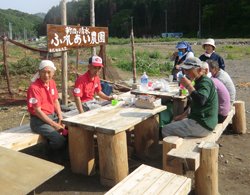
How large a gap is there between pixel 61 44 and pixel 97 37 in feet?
5.77

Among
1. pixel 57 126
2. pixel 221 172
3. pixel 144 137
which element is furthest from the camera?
pixel 144 137

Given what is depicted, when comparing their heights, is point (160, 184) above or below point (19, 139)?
below

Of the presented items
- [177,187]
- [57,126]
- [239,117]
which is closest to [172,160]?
[177,187]

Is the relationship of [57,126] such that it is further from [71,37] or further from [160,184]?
[71,37]

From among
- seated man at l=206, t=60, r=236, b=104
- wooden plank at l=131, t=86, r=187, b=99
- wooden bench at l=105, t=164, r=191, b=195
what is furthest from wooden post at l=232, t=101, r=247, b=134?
wooden bench at l=105, t=164, r=191, b=195

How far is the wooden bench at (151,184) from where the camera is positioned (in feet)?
10.5

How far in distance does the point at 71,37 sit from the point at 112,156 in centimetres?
336

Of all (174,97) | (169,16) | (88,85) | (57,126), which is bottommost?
(57,126)

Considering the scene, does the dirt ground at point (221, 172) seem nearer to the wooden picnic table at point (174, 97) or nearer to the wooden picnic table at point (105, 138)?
the wooden picnic table at point (105, 138)

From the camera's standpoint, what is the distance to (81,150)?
4.61 metres

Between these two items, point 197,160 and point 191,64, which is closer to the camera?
point 197,160

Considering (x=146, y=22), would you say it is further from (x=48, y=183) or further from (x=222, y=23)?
(x=48, y=183)

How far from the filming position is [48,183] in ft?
15.2

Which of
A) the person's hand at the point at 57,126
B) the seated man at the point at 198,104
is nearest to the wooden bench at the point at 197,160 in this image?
the seated man at the point at 198,104
